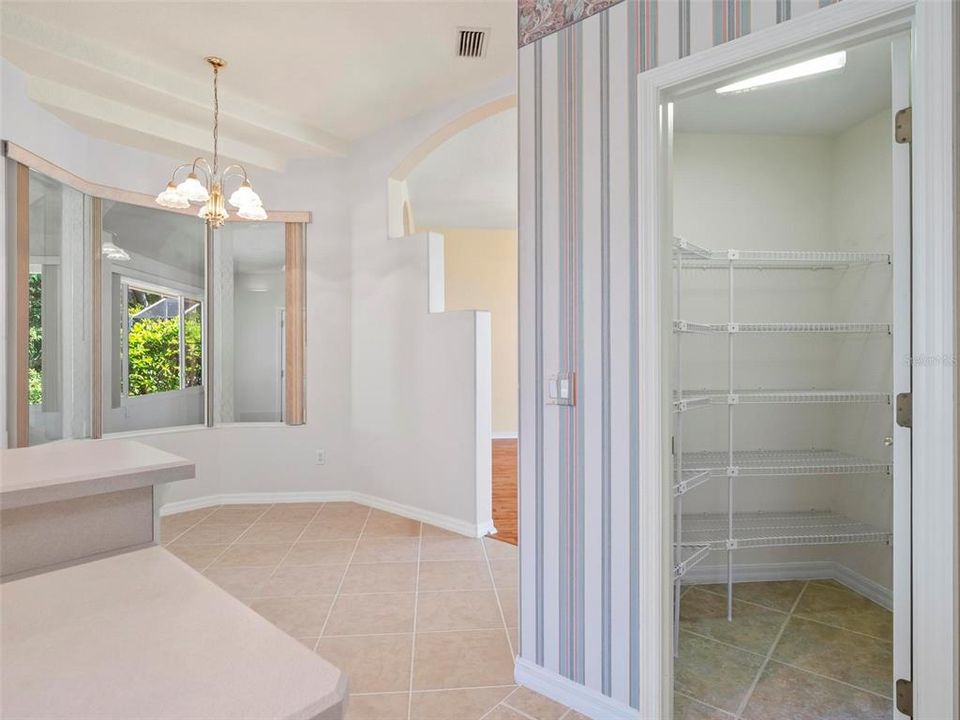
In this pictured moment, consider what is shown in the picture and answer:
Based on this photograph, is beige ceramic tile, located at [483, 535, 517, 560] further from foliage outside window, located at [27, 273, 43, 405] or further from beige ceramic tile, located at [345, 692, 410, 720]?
foliage outside window, located at [27, 273, 43, 405]

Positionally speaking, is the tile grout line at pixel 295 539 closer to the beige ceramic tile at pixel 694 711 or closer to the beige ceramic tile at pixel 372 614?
the beige ceramic tile at pixel 372 614

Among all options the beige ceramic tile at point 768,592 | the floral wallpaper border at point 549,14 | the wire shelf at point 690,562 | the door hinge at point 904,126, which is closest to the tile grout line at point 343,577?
the wire shelf at point 690,562

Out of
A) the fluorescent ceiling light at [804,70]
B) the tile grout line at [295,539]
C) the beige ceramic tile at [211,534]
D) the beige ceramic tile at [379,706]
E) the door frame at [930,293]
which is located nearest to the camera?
the door frame at [930,293]

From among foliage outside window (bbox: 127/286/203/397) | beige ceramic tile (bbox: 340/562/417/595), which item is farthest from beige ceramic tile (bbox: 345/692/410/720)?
foliage outside window (bbox: 127/286/203/397)

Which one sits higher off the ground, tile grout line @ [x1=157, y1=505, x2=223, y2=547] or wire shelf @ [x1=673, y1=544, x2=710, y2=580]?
wire shelf @ [x1=673, y1=544, x2=710, y2=580]

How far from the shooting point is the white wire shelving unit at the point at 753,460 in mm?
2465

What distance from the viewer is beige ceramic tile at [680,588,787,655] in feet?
7.89

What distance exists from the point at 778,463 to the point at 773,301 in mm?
894

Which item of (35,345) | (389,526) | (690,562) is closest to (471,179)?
(389,526)

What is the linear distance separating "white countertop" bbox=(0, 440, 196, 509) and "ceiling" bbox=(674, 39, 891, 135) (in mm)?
2410

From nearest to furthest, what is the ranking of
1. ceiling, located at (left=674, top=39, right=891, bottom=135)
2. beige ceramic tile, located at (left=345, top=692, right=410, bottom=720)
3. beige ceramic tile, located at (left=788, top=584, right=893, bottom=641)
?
1. beige ceramic tile, located at (left=345, top=692, right=410, bottom=720)
2. ceiling, located at (left=674, top=39, right=891, bottom=135)
3. beige ceramic tile, located at (left=788, top=584, right=893, bottom=641)

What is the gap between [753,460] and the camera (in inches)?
110

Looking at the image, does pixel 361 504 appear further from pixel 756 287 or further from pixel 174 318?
pixel 756 287

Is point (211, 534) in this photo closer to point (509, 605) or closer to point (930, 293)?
point (509, 605)
